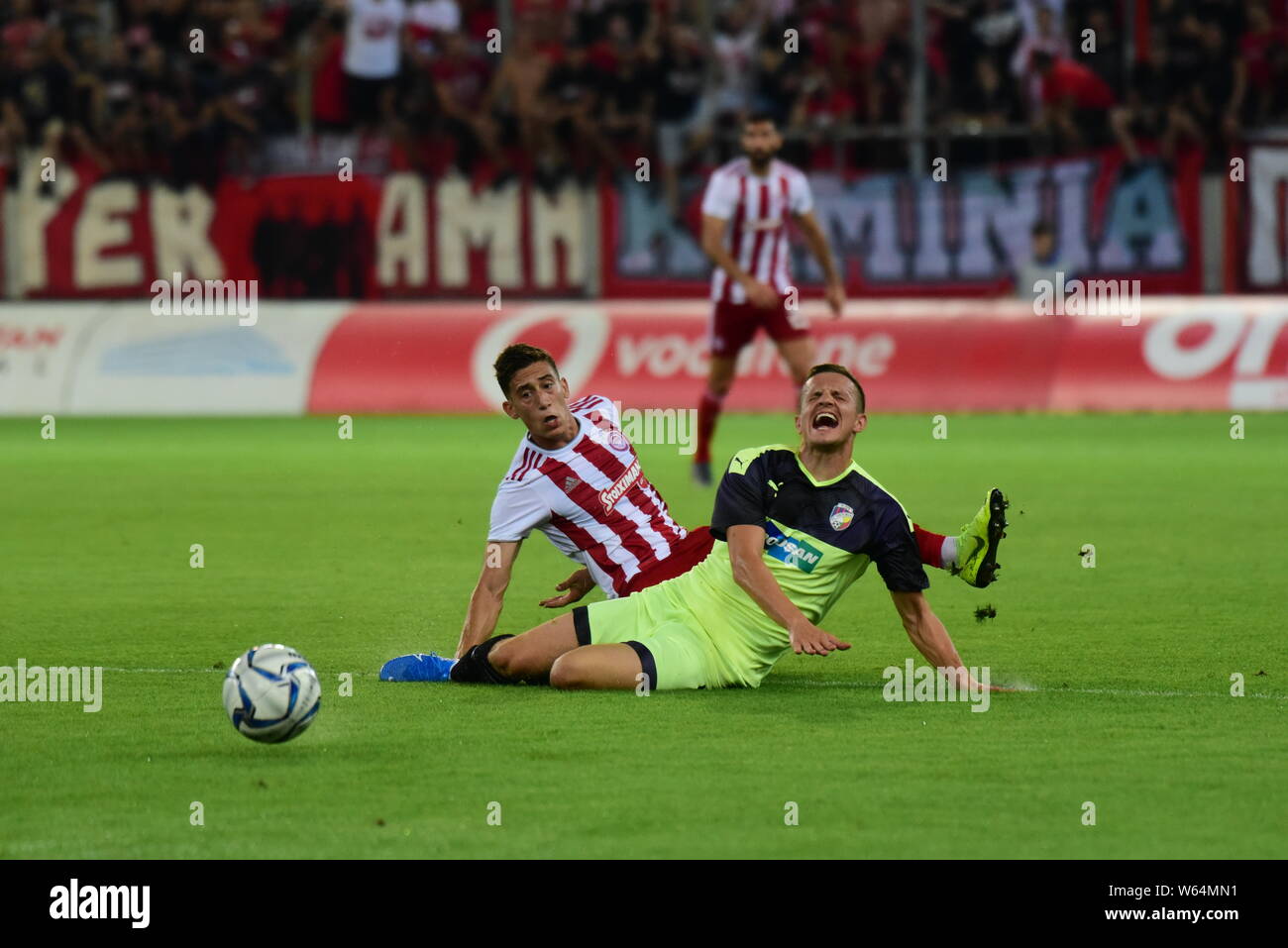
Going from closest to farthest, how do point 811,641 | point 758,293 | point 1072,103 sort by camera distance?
point 811,641 < point 758,293 < point 1072,103

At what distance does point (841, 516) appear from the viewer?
23.5 ft

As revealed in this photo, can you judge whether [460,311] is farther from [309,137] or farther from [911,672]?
[911,672]

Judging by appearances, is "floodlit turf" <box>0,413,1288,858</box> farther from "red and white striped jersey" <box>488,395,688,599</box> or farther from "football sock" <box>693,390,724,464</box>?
"red and white striped jersey" <box>488,395,688,599</box>

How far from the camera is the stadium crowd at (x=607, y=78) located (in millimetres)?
22484

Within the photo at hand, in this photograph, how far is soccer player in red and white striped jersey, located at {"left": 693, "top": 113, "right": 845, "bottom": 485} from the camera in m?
14.4

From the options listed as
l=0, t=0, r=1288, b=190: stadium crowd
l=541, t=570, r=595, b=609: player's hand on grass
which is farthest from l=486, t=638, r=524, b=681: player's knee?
l=0, t=0, r=1288, b=190: stadium crowd

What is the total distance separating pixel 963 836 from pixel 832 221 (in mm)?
18359

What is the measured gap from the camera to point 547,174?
23406mm

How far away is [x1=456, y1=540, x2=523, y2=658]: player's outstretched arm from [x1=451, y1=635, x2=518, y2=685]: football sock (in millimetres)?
72

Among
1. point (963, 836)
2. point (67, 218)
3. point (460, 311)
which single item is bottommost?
point (963, 836)

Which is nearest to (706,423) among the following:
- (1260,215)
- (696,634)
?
(696,634)

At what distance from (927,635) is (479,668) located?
1.54 m

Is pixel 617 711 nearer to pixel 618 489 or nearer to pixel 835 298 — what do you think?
pixel 618 489

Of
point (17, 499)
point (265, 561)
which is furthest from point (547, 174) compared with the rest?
point (265, 561)
